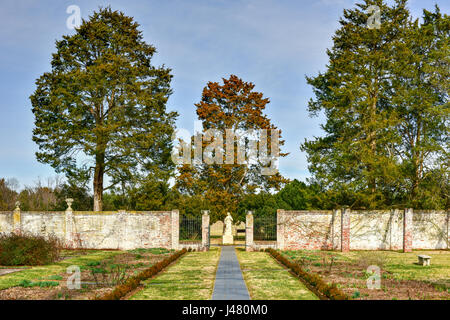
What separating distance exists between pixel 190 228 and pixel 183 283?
12.3 metres

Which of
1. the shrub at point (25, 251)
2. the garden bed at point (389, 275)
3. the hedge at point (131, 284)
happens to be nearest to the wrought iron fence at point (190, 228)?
the garden bed at point (389, 275)

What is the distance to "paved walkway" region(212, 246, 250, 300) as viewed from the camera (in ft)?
36.1

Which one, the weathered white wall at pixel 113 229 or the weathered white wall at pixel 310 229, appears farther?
the weathered white wall at pixel 113 229

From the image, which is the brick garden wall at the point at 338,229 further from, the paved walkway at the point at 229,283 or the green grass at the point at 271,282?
the paved walkway at the point at 229,283

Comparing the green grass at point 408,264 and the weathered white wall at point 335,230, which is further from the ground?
the weathered white wall at point 335,230

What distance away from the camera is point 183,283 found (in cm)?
1323

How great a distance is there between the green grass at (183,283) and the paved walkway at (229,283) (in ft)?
0.67

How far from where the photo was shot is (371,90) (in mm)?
26953

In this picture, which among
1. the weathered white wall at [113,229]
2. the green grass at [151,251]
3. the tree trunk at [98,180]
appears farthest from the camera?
the tree trunk at [98,180]

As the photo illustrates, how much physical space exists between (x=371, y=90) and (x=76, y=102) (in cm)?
1852

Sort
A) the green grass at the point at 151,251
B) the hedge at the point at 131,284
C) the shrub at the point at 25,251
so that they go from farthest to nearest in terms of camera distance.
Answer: the green grass at the point at 151,251, the shrub at the point at 25,251, the hedge at the point at 131,284

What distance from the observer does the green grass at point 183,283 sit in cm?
1112
